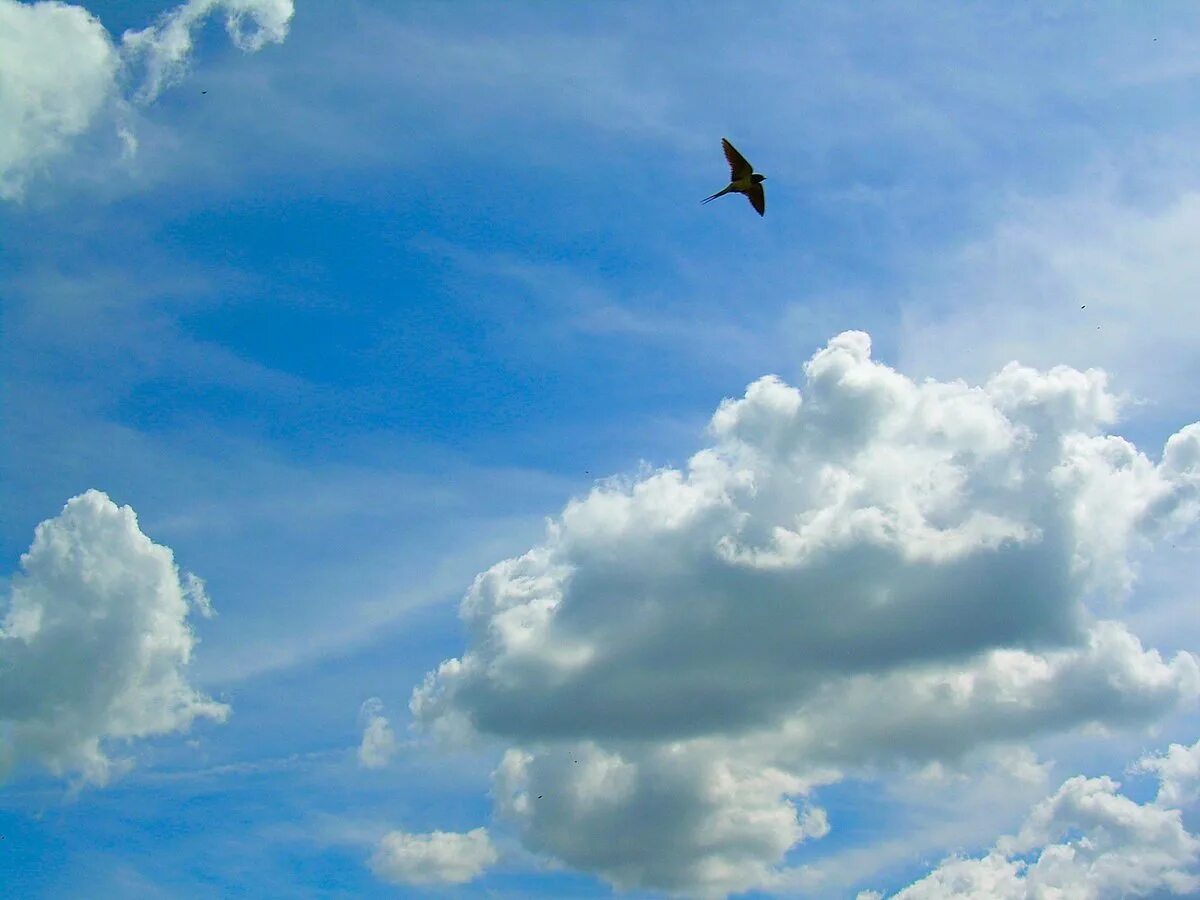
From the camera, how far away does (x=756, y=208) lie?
142m

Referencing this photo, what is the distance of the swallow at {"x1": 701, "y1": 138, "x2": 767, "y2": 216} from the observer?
5502 inches

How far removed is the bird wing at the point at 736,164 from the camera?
458ft

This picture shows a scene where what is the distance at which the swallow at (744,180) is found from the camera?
139750 mm

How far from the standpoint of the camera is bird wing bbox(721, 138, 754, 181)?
13962 centimetres

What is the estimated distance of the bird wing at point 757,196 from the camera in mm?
141875

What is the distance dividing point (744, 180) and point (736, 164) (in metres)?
1.83

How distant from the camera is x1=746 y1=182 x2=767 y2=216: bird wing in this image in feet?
465

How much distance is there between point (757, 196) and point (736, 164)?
366 centimetres

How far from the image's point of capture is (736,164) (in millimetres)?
140375

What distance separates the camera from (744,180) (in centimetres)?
14150

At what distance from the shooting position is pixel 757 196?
142125mm
